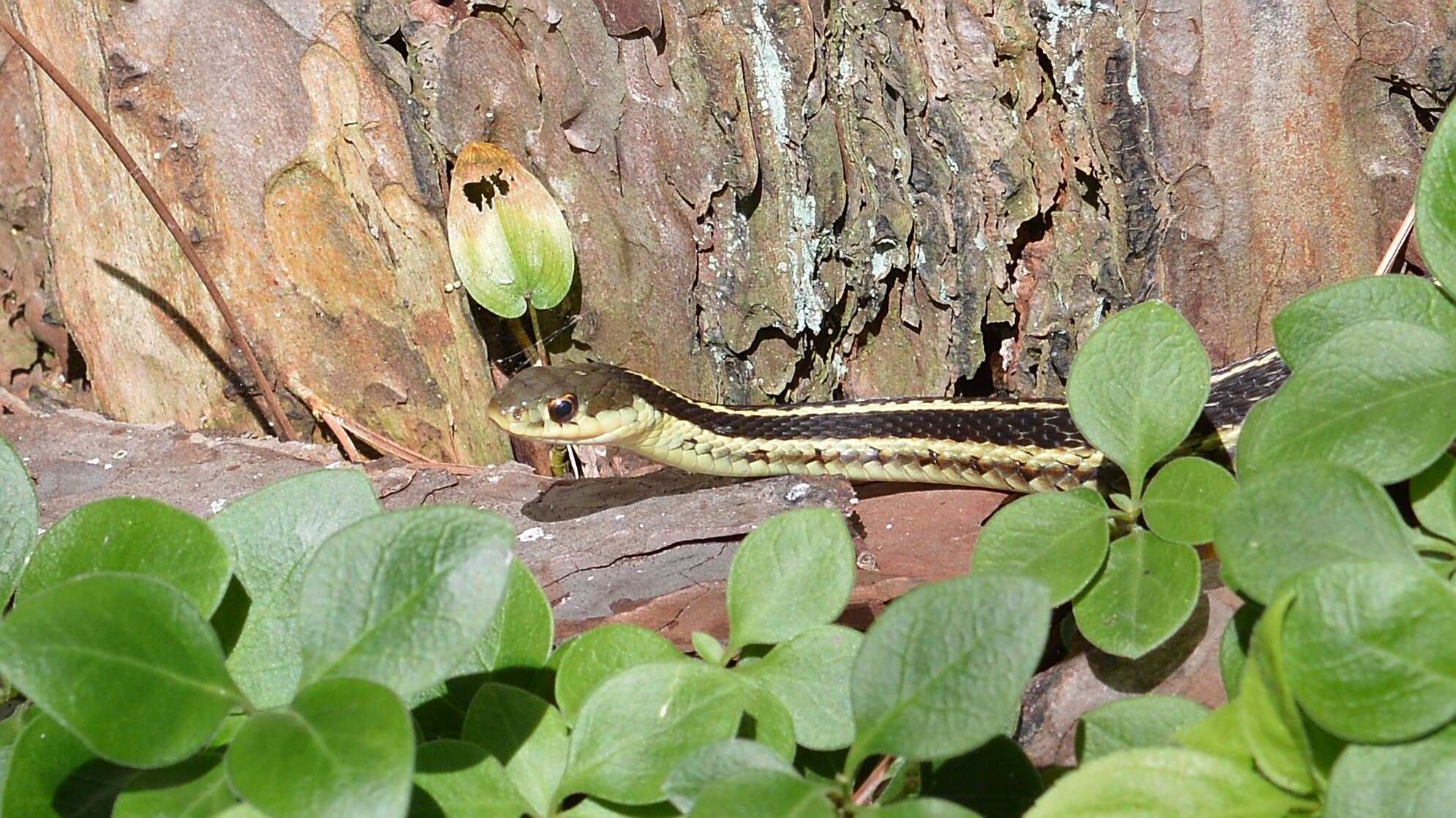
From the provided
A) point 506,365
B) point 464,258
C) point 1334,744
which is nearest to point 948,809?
point 1334,744

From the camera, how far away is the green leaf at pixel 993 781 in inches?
29.3

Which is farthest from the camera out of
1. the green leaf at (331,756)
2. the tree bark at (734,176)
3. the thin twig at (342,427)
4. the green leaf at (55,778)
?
the thin twig at (342,427)

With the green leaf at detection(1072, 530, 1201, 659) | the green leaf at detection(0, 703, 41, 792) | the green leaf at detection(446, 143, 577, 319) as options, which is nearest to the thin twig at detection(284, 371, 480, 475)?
the green leaf at detection(446, 143, 577, 319)

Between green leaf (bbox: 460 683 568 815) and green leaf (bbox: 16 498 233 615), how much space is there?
0.60ft

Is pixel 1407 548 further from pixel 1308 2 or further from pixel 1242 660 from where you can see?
pixel 1308 2

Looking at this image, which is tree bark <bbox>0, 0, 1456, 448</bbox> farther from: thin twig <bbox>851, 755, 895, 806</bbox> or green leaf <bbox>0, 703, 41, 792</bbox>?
green leaf <bbox>0, 703, 41, 792</bbox>

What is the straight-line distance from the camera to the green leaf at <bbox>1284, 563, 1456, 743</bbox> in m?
0.58

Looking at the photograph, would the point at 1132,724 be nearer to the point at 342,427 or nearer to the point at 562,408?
the point at 562,408

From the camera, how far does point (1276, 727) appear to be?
0.62 m

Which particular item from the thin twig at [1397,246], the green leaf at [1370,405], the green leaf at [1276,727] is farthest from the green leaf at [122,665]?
the thin twig at [1397,246]

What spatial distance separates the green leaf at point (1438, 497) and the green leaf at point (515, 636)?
0.60 metres

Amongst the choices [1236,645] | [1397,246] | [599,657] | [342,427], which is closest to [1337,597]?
[1236,645]

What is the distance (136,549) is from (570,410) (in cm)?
117

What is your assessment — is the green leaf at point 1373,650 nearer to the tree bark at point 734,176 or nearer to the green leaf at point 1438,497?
the green leaf at point 1438,497
